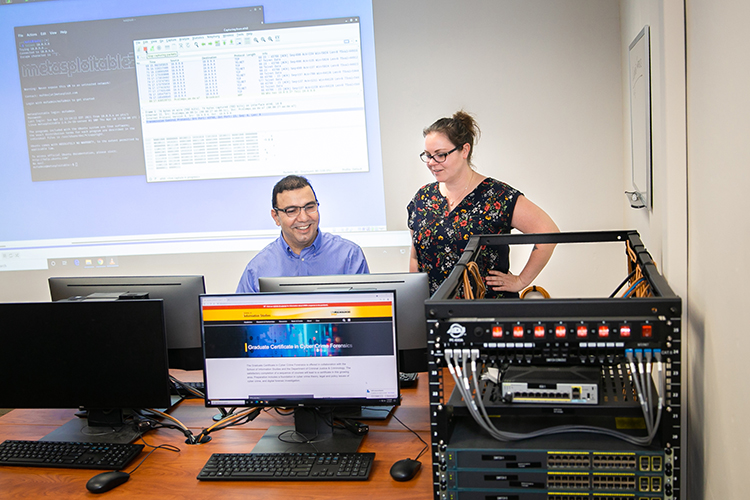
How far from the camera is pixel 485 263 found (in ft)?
8.02

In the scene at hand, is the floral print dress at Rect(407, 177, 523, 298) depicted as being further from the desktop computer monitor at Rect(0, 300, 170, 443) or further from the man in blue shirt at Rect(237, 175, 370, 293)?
the desktop computer monitor at Rect(0, 300, 170, 443)

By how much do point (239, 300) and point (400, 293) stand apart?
47cm

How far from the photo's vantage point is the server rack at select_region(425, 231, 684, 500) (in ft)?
3.32

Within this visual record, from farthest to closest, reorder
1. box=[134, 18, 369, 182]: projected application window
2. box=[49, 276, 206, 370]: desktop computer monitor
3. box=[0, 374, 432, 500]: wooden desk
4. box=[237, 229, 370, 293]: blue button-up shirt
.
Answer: box=[134, 18, 369, 182]: projected application window
box=[237, 229, 370, 293]: blue button-up shirt
box=[49, 276, 206, 370]: desktop computer monitor
box=[0, 374, 432, 500]: wooden desk

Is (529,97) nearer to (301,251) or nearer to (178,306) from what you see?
(301,251)

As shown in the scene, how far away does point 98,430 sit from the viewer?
1.69 meters

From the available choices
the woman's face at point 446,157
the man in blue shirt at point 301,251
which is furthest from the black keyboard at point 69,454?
the woman's face at point 446,157

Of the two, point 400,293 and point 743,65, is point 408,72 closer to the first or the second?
point 400,293

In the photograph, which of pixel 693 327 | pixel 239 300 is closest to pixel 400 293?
pixel 239 300

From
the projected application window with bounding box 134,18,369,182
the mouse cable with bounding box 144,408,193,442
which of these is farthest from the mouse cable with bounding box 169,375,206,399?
the projected application window with bounding box 134,18,369,182

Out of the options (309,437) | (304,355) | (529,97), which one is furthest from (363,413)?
(529,97)

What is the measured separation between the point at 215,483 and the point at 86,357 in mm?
550

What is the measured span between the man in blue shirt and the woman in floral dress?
33 centimetres

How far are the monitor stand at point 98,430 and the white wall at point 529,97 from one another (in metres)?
2.02
